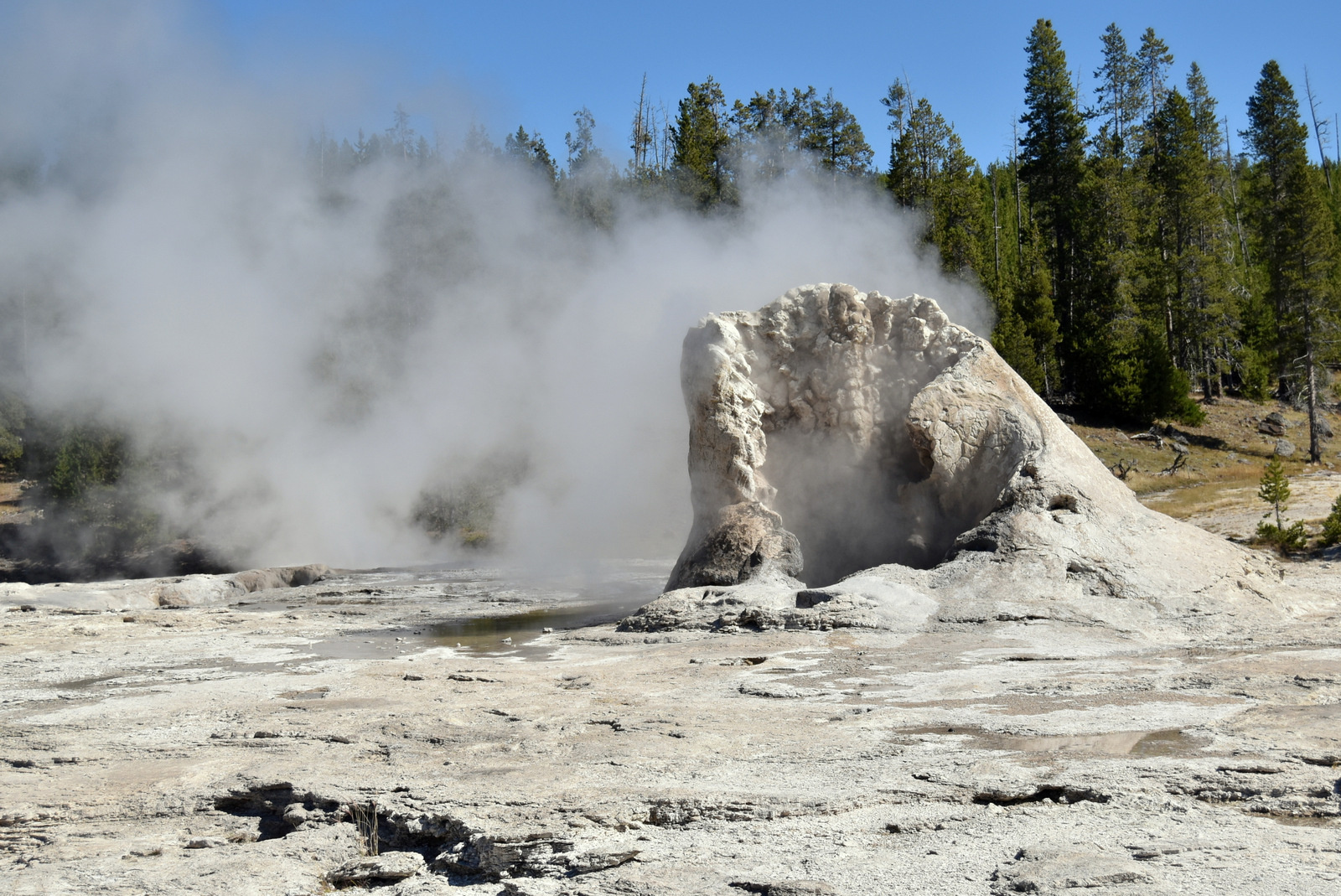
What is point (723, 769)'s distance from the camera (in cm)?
449

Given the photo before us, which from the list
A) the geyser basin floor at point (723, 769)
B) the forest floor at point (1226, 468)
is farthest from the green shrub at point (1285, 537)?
the geyser basin floor at point (723, 769)

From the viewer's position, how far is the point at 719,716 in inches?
222

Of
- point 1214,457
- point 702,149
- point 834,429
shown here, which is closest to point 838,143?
point 702,149

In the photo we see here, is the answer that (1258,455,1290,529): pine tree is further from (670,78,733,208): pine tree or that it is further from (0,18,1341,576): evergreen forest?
(670,78,733,208): pine tree

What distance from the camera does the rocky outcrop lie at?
547 inches

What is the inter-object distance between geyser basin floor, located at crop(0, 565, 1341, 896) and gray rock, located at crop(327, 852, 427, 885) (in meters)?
0.07

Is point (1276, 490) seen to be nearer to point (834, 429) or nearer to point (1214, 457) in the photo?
point (834, 429)

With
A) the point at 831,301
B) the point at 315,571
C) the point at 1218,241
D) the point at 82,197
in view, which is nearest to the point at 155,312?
the point at 82,197

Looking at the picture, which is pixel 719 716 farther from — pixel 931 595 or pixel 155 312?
pixel 155 312

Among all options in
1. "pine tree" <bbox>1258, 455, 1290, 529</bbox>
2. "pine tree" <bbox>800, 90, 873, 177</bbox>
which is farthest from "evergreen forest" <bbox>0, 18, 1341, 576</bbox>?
"pine tree" <bbox>1258, 455, 1290, 529</bbox>

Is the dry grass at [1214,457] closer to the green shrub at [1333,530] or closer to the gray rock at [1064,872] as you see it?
the green shrub at [1333,530]

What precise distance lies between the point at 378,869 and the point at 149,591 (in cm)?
1303

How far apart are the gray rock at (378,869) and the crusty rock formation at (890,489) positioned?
5.30 m

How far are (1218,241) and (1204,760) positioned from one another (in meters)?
34.4
